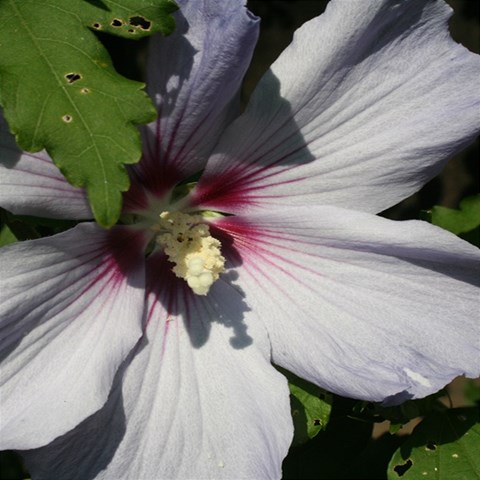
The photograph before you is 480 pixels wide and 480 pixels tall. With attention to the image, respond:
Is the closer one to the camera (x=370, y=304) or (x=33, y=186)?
(x=33, y=186)

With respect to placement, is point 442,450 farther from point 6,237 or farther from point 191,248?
point 6,237

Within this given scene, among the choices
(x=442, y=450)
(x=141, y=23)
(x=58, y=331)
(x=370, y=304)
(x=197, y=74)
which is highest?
(x=141, y=23)

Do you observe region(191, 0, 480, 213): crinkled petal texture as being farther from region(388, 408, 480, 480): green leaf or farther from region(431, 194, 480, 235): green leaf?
region(388, 408, 480, 480): green leaf

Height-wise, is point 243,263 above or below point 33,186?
below

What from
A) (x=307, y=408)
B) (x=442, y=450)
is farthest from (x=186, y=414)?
(x=442, y=450)

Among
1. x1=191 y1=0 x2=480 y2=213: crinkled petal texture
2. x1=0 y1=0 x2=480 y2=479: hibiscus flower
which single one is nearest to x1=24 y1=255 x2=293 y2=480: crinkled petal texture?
x1=0 y1=0 x2=480 y2=479: hibiscus flower

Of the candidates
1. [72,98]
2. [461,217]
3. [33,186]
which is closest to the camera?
[72,98]

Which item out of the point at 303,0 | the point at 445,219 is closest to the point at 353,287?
the point at 445,219
